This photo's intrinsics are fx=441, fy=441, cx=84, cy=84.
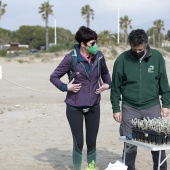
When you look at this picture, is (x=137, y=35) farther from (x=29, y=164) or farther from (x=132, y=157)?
(x=29, y=164)

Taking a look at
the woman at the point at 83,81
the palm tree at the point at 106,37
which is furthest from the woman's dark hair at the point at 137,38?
the palm tree at the point at 106,37

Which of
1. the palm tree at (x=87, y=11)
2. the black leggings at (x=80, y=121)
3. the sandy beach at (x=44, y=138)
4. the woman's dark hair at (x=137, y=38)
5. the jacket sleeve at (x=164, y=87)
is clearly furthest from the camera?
the palm tree at (x=87, y=11)

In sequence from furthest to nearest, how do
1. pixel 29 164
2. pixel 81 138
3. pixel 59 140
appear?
pixel 59 140, pixel 29 164, pixel 81 138

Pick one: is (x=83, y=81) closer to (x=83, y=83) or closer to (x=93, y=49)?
(x=83, y=83)

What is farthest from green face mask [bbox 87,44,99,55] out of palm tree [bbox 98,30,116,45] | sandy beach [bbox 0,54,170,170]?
palm tree [bbox 98,30,116,45]

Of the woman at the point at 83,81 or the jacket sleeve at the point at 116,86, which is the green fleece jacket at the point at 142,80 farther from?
the woman at the point at 83,81

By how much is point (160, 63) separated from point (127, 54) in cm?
39

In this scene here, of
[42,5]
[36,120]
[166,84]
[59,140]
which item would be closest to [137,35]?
[166,84]

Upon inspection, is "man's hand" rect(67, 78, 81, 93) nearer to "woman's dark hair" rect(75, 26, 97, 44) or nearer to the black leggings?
the black leggings

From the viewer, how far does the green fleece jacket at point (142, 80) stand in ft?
16.5

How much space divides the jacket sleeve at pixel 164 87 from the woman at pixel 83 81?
2.19ft

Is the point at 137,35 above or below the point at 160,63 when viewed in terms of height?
above

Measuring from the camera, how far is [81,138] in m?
5.43

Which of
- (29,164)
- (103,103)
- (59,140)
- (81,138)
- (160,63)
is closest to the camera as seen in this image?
(160,63)
